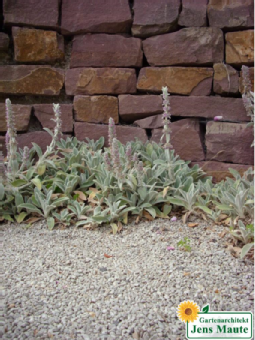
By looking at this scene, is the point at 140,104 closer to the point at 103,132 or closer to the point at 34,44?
the point at 103,132

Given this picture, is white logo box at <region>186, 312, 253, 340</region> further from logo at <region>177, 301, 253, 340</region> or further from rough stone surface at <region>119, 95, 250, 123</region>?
rough stone surface at <region>119, 95, 250, 123</region>

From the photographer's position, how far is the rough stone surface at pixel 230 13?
293 cm

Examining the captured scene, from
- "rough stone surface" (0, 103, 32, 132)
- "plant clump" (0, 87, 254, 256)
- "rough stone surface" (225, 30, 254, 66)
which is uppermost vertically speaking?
"rough stone surface" (225, 30, 254, 66)

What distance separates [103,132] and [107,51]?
0.70 metres

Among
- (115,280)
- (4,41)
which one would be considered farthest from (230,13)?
(115,280)

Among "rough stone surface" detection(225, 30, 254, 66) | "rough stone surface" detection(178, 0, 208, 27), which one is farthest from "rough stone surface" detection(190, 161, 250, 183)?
"rough stone surface" detection(178, 0, 208, 27)

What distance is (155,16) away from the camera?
3010 millimetres

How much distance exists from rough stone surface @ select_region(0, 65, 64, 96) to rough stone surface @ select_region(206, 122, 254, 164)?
4.61ft

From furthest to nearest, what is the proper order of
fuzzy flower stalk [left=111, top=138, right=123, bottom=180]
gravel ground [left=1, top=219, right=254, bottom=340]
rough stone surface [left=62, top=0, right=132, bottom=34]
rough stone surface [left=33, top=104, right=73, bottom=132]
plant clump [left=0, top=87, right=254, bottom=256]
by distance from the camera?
rough stone surface [left=33, top=104, right=73, bottom=132] → rough stone surface [left=62, top=0, right=132, bottom=34] → plant clump [left=0, top=87, right=254, bottom=256] → fuzzy flower stalk [left=111, top=138, right=123, bottom=180] → gravel ground [left=1, top=219, right=254, bottom=340]

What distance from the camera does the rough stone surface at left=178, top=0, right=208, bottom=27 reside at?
2.98 m

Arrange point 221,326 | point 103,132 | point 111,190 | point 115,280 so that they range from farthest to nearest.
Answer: point 103,132 → point 111,190 → point 115,280 → point 221,326

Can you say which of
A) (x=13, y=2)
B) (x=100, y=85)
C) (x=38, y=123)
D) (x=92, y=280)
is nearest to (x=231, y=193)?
(x=92, y=280)

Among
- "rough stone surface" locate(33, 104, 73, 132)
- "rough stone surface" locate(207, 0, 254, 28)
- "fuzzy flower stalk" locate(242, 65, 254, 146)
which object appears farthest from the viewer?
"rough stone surface" locate(33, 104, 73, 132)

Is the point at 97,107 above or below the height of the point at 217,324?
above
